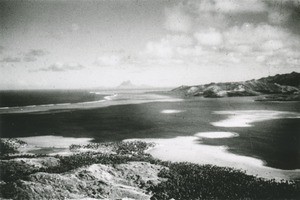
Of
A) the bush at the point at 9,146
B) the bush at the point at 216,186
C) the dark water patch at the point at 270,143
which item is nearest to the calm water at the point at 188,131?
the dark water patch at the point at 270,143

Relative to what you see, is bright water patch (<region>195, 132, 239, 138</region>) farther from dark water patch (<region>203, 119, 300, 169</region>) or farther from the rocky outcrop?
the rocky outcrop

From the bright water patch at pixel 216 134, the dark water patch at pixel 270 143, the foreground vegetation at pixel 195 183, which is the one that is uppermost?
the foreground vegetation at pixel 195 183

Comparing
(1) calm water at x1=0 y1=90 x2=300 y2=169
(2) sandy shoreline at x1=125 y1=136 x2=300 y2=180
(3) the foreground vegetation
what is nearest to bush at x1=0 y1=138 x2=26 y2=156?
(1) calm water at x1=0 y1=90 x2=300 y2=169

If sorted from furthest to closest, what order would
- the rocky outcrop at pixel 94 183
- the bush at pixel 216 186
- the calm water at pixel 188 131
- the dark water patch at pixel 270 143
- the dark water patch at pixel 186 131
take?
the dark water patch at pixel 186 131, the calm water at pixel 188 131, the dark water patch at pixel 270 143, the bush at pixel 216 186, the rocky outcrop at pixel 94 183

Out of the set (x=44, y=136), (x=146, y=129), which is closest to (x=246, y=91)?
(x=146, y=129)

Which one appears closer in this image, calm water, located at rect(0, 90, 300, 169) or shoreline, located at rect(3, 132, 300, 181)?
shoreline, located at rect(3, 132, 300, 181)

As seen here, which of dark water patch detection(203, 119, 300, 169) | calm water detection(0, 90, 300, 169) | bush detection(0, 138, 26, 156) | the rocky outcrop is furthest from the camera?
bush detection(0, 138, 26, 156)

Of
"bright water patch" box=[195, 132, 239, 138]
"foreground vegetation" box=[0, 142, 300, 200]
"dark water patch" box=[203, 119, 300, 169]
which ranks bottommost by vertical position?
"dark water patch" box=[203, 119, 300, 169]

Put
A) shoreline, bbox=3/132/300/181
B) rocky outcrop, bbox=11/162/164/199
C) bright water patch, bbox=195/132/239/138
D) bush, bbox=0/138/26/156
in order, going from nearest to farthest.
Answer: rocky outcrop, bbox=11/162/164/199 < shoreline, bbox=3/132/300/181 < bush, bbox=0/138/26/156 < bright water patch, bbox=195/132/239/138

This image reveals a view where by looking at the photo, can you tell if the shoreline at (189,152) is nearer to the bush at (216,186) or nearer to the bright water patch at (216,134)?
the bright water patch at (216,134)

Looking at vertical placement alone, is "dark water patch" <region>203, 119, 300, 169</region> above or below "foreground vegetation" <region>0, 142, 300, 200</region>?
below

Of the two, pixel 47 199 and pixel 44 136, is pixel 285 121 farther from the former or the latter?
pixel 47 199
